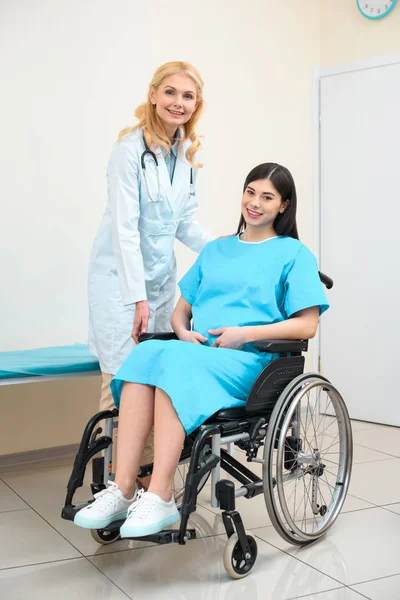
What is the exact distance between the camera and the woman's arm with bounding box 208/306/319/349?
7.29 ft

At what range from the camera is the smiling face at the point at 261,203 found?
7.82 ft

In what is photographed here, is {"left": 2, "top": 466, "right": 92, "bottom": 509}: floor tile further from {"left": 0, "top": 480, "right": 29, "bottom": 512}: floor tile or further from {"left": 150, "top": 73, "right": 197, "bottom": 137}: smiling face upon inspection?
{"left": 150, "top": 73, "right": 197, "bottom": 137}: smiling face

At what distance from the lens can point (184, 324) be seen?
2.49 meters

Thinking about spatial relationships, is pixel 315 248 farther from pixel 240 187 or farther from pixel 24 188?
pixel 24 188

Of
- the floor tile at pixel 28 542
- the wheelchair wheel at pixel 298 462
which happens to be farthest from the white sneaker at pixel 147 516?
the floor tile at pixel 28 542

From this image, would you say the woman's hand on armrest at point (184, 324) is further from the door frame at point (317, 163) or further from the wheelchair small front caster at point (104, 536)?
the door frame at point (317, 163)

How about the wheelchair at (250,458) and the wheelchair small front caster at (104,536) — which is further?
the wheelchair small front caster at (104,536)

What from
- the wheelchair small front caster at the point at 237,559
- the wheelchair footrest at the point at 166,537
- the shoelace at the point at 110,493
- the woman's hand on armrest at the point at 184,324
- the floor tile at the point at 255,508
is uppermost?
the woman's hand on armrest at the point at 184,324

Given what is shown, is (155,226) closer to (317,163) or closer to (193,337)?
(193,337)

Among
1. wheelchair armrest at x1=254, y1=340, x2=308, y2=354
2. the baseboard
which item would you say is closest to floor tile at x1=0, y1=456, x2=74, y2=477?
the baseboard

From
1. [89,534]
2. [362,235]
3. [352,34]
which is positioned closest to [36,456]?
[89,534]

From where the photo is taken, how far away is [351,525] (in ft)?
8.30

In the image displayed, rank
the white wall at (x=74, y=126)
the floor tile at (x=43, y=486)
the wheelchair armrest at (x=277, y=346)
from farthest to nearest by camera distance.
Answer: the white wall at (x=74, y=126)
the floor tile at (x=43, y=486)
the wheelchair armrest at (x=277, y=346)

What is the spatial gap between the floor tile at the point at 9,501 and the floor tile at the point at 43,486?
0.02m
